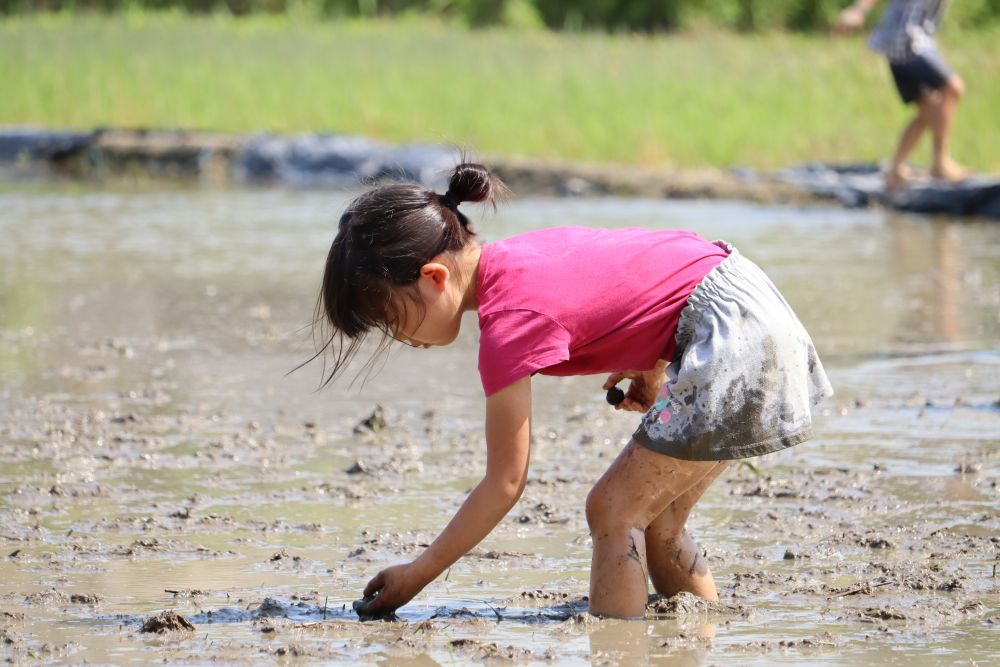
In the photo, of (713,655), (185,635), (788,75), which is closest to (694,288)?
(713,655)

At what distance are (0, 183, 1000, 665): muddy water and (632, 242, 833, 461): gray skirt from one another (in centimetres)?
33

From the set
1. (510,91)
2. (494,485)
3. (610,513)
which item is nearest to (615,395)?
(610,513)

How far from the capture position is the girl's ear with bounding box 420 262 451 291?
247 cm

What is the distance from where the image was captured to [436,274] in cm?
248

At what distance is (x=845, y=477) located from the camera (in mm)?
3562

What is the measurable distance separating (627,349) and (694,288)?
0.16m

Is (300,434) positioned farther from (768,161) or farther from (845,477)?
(768,161)

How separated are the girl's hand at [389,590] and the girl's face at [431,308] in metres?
0.40

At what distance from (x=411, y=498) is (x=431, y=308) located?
40.9 inches

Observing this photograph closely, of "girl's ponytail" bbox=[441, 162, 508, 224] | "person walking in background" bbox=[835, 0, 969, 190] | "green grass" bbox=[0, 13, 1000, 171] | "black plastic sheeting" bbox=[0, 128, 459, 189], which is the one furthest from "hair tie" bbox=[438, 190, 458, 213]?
"black plastic sheeting" bbox=[0, 128, 459, 189]

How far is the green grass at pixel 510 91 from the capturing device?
35.8 ft

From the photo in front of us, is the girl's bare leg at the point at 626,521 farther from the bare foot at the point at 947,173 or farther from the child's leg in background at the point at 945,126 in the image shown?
the bare foot at the point at 947,173

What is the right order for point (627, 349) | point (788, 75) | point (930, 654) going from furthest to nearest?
1. point (788, 75)
2. point (627, 349)
3. point (930, 654)

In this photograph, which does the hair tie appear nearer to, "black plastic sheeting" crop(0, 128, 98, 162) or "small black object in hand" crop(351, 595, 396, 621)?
"small black object in hand" crop(351, 595, 396, 621)
